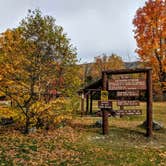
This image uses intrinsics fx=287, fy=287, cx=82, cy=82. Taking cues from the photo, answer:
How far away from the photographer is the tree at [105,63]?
5800 cm

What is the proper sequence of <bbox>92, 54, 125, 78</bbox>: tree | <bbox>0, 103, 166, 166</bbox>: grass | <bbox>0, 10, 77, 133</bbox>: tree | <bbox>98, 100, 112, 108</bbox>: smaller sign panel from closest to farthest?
<bbox>0, 103, 166, 166</bbox>: grass < <bbox>0, 10, 77, 133</bbox>: tree < <bbox>98, 100, 112, 108</bbox>: smaller sign panel < <bbox>92, 54, 125, 78</bbox>: tree

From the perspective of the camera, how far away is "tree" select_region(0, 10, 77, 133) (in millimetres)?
11062

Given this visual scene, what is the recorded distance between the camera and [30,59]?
11258 mm

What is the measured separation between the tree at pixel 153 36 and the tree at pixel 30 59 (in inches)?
515

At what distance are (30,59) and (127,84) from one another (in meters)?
4.42

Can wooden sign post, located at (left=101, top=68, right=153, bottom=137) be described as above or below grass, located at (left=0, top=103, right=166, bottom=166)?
above

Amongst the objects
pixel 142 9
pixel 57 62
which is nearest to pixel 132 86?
pixel 57 62

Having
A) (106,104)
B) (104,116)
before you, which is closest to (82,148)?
(104,116)

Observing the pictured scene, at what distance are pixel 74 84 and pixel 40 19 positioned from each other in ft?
10.5

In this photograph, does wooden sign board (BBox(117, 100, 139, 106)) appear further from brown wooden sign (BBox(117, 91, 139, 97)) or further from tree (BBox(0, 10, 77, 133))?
tree (BBox(0, 10, 77, 133))

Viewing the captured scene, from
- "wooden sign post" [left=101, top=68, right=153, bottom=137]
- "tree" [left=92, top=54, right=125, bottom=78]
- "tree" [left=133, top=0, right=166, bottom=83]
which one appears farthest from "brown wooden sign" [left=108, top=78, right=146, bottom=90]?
"tree" [left=92, top=54, right=125, bottom=78]

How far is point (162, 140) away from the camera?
11586mm

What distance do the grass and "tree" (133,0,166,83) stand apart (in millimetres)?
11788

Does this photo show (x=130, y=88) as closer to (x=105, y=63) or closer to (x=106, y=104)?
(x=106, y=104)
